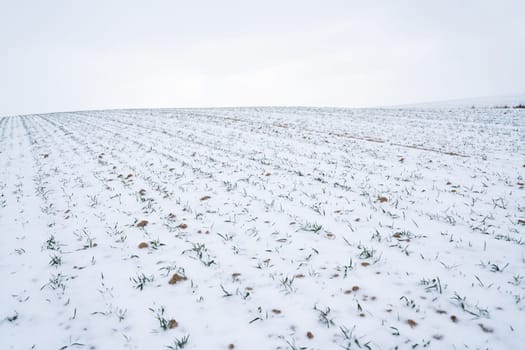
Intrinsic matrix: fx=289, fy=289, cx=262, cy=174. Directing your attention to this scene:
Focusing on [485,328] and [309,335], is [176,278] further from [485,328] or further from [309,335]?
[485,328]

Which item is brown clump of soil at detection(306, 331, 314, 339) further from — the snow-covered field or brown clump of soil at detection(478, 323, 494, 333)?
brown clump of soil at detection(478, 323, 494, 333)

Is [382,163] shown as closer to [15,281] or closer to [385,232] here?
[385,232]

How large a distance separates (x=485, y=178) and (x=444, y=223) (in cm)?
253

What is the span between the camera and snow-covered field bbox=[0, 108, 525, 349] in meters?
2.38

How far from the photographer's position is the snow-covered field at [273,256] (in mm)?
2383

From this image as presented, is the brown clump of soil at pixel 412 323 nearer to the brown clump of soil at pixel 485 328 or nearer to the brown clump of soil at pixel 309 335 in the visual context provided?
the brown clump of soil at pixel 485 328

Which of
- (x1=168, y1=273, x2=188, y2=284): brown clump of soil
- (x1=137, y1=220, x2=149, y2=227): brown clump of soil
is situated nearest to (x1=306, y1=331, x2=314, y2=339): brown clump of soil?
(x1=168, y1=273, x2=188, y2=284): brown clump of soil

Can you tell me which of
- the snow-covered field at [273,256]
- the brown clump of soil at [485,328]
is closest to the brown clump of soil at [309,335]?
the snow-covered field at [273,256]

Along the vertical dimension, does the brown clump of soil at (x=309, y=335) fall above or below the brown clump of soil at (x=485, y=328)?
below

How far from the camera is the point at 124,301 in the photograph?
2826mm

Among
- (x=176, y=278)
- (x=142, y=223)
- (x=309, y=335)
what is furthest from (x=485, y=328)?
(x=142, y=223)

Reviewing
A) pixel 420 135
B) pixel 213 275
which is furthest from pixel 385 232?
pixel 420 135

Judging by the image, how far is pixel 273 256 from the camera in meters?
3.40

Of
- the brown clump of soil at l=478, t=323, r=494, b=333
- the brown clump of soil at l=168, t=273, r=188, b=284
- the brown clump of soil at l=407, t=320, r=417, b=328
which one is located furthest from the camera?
the brown clump of soil at l=168, t=273, r=188, b=284
